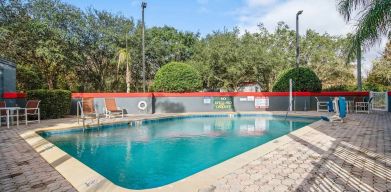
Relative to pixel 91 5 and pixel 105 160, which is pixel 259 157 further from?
pixel 91 5

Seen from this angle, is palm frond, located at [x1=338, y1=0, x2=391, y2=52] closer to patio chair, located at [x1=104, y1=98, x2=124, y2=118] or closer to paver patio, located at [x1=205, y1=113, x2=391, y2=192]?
paver patio, located at [x1=205, y1=113, x2=391, y2=192]

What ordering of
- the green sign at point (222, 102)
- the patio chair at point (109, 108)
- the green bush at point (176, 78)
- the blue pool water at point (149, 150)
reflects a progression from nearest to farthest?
the blue pool water at point (149, 150) < the patio chair at point (109, 108) < the green bush at point (176, 78) < the green sign at point (222, 102)

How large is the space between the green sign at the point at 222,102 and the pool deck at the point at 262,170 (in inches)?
448

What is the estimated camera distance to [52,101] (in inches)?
489

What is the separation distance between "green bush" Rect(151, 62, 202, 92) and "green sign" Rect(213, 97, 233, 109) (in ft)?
4.90

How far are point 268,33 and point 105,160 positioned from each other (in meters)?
26.4

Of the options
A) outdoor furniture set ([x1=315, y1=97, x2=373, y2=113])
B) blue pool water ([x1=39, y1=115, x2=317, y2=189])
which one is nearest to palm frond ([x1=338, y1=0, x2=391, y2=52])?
blue pool water ([x1=39, y1=115, x2=317, y2=189])

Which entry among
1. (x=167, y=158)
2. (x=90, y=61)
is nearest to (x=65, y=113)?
(x=167, y=158)

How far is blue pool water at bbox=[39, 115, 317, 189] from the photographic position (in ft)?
17.3

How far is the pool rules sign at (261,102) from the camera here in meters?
17.4

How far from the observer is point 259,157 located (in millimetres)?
4781

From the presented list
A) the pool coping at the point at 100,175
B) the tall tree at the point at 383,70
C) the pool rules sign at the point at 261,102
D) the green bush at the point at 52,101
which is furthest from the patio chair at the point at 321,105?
the green bush at the point at 52,101

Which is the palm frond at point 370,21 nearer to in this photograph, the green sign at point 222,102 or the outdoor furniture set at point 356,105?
the outdoor furniture set at point 356,105

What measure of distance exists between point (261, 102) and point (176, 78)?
5389mm
